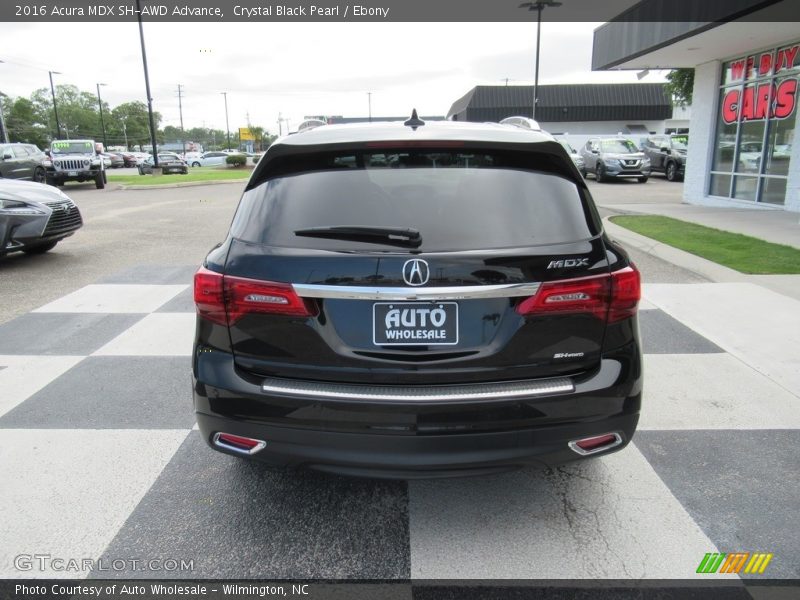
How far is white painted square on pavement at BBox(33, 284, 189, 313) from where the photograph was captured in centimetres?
628

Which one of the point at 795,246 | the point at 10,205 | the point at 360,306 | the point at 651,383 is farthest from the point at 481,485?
the point at 795,246

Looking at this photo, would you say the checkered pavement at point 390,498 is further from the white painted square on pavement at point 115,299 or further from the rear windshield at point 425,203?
the white painted square on pavement at point 115,299

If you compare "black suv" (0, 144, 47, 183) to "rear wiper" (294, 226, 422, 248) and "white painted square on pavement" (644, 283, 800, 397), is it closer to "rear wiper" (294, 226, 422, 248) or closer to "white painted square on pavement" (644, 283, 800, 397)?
"white painted square on pavement" (644, 283, 800, 397)

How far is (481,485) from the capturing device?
10.1 ft

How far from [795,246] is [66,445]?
32.3ft

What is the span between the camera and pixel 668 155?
25.5 m

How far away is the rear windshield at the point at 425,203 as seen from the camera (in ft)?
7.97

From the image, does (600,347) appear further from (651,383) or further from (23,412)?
(23,412)

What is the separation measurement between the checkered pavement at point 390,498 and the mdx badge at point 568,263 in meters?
0.94

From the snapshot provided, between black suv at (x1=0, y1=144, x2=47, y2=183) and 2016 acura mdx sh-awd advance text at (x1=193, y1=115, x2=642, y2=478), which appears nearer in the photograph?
2016 acura mdx sh-awd advance text at (x1=193, y1=115, x2=642, y2=478)

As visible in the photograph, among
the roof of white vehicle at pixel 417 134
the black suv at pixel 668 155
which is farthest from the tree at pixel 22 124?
the roof of white vehicle at pixel 417 134

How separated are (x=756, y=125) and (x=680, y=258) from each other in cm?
804

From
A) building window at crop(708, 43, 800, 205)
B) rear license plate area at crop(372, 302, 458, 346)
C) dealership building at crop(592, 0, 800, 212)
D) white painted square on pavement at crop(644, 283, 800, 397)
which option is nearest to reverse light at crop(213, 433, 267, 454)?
rear license plate area at crop(372, 302, 458, 346)

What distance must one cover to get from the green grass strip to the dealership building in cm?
347
